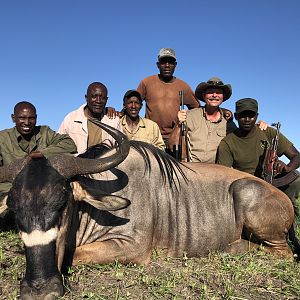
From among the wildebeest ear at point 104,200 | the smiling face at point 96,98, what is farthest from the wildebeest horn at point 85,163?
the smiling face at point 96,98

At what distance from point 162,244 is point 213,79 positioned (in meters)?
3.81

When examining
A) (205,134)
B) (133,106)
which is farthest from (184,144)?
(133,106)

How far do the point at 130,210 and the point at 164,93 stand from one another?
4375 mm

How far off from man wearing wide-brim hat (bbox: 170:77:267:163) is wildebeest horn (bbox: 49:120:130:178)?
11.1ft

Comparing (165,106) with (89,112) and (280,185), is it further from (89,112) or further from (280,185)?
(280,185)

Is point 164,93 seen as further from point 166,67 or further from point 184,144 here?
point 184,144

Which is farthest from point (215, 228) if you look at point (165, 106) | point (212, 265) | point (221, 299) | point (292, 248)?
point (165, 106)

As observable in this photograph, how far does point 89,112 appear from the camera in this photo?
23.8 ft

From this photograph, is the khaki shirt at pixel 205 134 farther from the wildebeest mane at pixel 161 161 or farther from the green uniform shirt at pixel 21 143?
the green uniform shirt at pixel 21 143

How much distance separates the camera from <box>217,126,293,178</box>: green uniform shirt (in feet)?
22.0

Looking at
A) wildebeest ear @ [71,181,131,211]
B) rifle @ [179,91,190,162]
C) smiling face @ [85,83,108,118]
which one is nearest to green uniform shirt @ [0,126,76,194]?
smiling face @ [85,83,108,118]

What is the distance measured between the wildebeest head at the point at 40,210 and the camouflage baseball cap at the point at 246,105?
364 cm

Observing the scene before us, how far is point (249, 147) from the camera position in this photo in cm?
674

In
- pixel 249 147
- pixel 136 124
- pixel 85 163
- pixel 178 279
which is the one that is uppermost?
pixel 136 124
